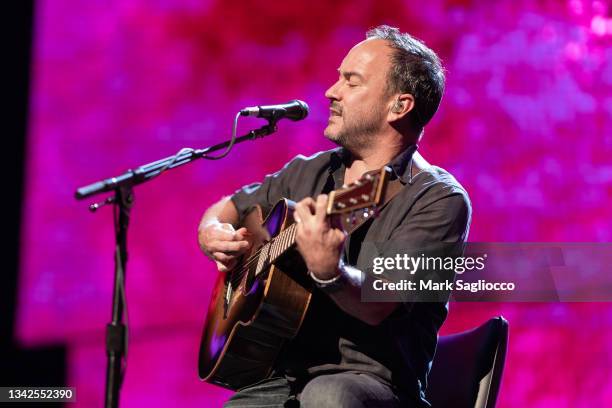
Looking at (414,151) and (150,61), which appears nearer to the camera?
(414,151)

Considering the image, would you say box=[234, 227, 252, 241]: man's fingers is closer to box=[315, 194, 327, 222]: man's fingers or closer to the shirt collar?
the shirt collar

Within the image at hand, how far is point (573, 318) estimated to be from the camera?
13.5ft

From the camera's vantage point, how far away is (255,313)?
8.41ft

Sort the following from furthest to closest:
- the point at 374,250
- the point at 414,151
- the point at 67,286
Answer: the point at 67,286, the point at 414,151, the point at 374,250

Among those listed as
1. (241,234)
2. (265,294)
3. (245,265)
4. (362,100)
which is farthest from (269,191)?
(265,294)

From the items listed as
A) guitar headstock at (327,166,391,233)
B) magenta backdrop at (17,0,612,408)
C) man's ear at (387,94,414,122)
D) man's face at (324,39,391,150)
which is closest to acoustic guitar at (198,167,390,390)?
guitar headstock at (327,166,391,233)

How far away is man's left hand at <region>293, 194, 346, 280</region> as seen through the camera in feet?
7.27

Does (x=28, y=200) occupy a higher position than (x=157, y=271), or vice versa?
(x=28, y=200)

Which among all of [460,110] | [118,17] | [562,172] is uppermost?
[118,17]

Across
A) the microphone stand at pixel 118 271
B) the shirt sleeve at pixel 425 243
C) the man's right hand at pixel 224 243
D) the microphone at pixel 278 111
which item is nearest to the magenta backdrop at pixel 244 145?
the man's right hand at pixel 224 243

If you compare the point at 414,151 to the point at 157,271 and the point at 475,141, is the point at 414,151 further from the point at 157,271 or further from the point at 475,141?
the point at 157,271

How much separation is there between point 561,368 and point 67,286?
2.57 m

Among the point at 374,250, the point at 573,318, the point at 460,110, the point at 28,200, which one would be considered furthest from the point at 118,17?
the point at 573,318

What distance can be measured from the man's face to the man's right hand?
0.51 metres
